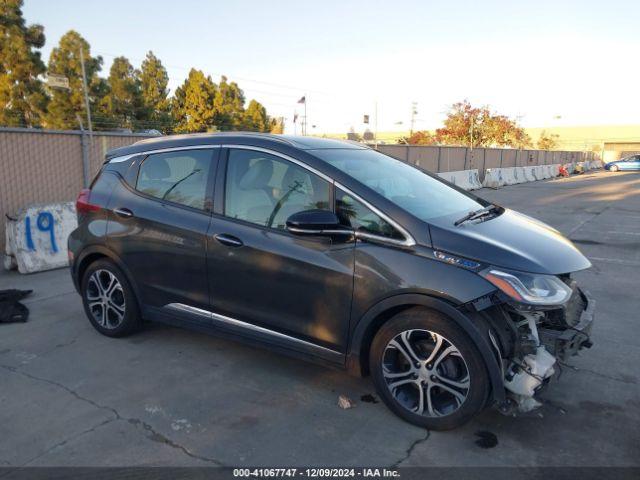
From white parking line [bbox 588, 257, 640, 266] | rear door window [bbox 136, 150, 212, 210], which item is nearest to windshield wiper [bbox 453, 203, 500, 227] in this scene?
rear door window [bbox 136, 150, 212, 210]

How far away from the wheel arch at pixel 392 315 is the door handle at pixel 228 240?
1047 millimetres

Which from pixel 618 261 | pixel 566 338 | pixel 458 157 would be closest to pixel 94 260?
pixel 566 338

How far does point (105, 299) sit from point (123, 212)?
85 centimetres

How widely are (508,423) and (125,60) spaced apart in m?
32.2

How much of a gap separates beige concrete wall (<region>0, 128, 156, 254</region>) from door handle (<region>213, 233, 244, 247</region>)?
18.1ft

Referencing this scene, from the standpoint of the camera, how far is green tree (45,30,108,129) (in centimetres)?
2219

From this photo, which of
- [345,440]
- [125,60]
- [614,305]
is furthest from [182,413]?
[125,60]

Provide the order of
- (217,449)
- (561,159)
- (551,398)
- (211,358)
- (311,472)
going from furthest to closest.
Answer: (561,159)
(211,358)
(551,398)
(217,449)
(311,472)

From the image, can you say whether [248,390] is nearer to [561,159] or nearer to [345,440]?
[345,440]

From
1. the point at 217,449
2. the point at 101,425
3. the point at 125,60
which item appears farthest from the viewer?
the point at 125,60

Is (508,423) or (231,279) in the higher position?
(231,279)

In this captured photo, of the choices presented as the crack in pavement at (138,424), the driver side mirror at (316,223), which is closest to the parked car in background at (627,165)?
the driver side mirror at (316,223)

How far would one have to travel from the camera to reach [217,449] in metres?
2.84

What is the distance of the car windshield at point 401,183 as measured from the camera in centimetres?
329
